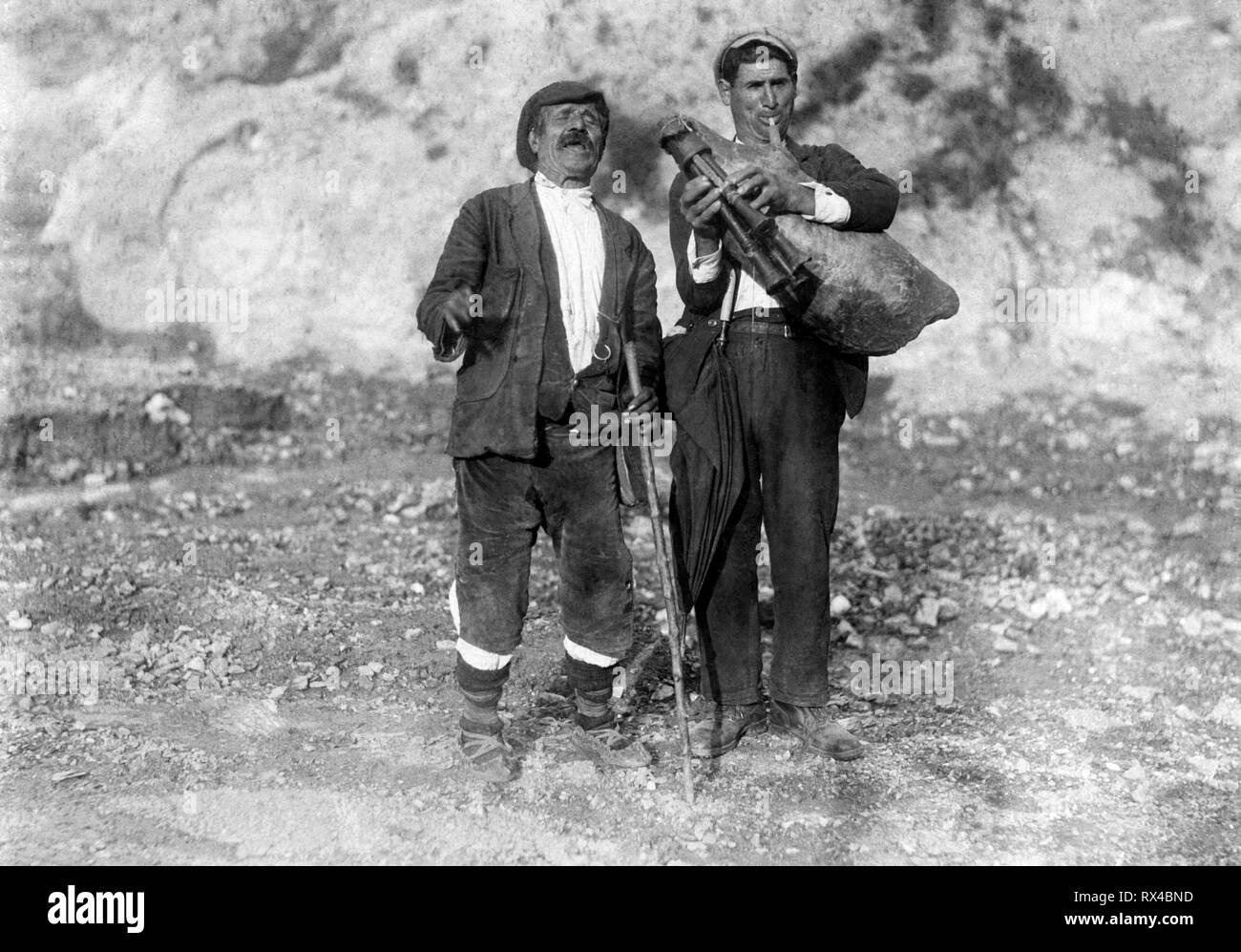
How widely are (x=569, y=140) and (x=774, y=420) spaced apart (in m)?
1.16

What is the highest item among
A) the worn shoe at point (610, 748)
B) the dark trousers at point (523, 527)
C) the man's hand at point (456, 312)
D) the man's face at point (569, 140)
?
the man's face at point (569, 140)

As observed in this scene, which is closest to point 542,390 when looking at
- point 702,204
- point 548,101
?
point 702,204

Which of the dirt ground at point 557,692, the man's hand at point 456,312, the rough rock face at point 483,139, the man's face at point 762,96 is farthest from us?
the rough rock face at point 483,139

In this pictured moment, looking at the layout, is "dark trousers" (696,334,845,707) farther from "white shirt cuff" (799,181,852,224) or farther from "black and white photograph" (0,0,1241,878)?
"white shirt cuff" (799,181,852,224)

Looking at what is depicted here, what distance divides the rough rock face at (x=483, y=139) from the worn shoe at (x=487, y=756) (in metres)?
6.56

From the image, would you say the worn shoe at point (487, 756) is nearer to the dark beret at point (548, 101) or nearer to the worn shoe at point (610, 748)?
the worn shoe at point (610, 748)

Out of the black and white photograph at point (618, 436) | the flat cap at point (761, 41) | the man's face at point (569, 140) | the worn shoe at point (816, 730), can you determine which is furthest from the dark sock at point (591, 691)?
the flat cap at point (761, 41)

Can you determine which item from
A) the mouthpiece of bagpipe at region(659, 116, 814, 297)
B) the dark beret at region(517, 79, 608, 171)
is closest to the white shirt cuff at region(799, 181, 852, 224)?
the mouthpiece of bagpipe at region(659, 116, 814, 297)

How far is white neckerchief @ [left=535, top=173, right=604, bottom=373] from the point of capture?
4105 millimetres

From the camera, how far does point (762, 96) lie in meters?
4.10

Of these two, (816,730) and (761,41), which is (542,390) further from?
(816,730)

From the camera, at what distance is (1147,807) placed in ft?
13.5

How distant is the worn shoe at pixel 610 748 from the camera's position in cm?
425

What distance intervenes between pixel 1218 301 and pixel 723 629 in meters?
7.75
